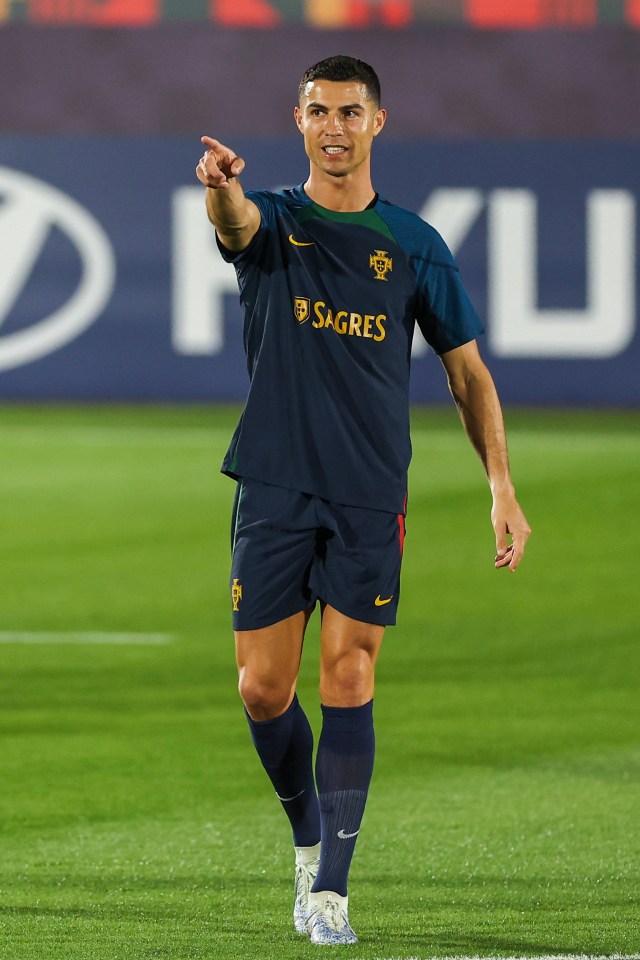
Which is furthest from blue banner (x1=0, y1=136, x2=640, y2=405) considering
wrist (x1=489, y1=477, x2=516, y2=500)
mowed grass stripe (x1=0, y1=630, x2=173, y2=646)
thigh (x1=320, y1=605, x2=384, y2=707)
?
thigh (x1=320, y1=605, x2=384, y2=707)

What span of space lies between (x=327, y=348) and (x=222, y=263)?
14.7 m

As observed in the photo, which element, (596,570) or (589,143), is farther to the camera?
(589,143)

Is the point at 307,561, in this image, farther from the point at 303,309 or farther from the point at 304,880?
the point at 304,880

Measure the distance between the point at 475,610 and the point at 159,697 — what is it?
2589 mm

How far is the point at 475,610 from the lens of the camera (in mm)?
10211

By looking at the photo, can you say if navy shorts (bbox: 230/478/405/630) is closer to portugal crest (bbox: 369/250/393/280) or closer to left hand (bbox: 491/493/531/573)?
left hand (bbox: 491/493/531/573)

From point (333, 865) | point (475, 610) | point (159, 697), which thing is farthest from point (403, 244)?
point (475, 610)

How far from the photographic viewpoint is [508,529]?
4867 millimetres

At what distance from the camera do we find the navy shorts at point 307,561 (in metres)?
4.76

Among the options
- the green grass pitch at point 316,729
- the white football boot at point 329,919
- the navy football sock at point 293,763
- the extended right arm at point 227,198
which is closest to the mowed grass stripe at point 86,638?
the green grass pitch at point 316,729

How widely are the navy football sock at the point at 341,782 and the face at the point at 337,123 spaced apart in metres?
1.32

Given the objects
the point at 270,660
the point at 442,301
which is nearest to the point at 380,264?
the point at 442,301

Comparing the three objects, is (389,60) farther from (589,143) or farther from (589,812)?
(589,812)

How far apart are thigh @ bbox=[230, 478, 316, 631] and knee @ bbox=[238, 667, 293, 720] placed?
0.42ft
